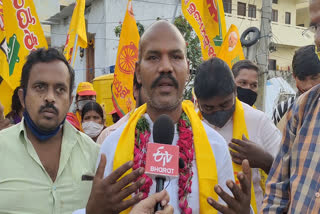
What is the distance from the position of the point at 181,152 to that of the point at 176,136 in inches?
5.0

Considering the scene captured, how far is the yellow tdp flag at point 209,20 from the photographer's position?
6.98m

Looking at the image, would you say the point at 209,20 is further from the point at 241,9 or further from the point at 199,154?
the point at 241,9

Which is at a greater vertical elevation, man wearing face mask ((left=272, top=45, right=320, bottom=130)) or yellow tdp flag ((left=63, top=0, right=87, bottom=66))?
yellow tdp flag ((left=63, top=0, right=87, bottom=66))

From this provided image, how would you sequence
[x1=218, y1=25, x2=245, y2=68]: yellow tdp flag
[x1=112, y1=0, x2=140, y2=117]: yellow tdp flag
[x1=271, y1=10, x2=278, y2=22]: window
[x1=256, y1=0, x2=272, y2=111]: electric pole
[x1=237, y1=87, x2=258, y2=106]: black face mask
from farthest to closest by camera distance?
[x1=271, y1=10, x2=278, y2=22]: window → [x1=256, y1=0, x2=272, y2=111]: electric pole → [x1=112, y1=0, x2=140, y2=117]: yellow tdp flag → [x1=218, y1=25, x2=245, y2=68]: yellow tdp flag → [x1=237, y1=87, x2=258, y2=106]: black face mask

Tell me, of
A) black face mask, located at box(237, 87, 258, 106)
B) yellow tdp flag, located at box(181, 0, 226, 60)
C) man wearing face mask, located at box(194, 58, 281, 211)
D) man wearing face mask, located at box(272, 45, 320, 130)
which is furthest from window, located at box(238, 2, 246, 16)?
man wearing face mask, located at box(194, 58, 281, 211)

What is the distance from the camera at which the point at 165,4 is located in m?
21.0

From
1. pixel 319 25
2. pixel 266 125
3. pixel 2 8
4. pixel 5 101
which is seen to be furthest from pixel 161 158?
pixel 2 8

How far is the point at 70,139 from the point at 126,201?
93 cm

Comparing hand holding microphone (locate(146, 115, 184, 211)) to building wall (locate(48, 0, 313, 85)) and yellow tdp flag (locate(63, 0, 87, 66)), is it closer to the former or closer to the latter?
yellow tdp flag (locate(63, 0, 87, 66))

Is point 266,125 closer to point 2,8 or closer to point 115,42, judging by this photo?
point 2,8

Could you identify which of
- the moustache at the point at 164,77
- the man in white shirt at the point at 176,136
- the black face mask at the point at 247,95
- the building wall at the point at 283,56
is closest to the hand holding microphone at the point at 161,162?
the man in white shirt at the point at 176,136

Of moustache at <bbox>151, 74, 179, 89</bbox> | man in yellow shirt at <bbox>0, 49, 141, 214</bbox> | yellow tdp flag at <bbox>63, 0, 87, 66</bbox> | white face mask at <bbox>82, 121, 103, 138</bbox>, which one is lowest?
white face mask at <bbox>82, 121, 103, 138</bbox>

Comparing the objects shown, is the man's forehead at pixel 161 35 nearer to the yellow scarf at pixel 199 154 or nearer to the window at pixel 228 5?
the yellow scarf at pixel 199 154

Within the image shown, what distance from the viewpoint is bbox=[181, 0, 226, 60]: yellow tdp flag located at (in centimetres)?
698
